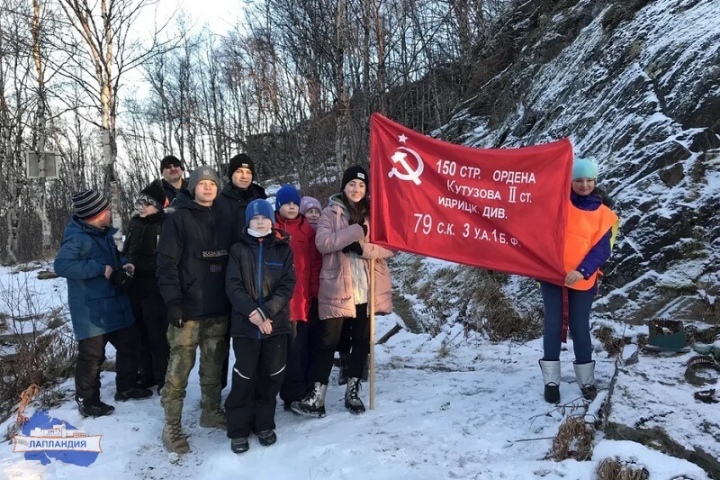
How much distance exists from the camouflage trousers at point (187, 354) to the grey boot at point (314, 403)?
804 millimetres

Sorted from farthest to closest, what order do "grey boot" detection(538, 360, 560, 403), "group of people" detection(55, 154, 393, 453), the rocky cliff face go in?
the rocky cliff face → "grey boot" detection(538, 360, 560, 403) → "group of people" detection(55, 154, 393, 453)

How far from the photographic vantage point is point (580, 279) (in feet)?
13.0

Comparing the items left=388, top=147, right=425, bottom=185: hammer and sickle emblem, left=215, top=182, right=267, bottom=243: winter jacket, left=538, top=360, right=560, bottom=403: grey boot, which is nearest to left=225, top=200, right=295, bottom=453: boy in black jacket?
left=215, top=182, right=267, bottom=243: winter jacket

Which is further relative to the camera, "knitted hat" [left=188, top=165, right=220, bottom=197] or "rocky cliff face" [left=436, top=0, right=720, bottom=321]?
"rocky cliff face" [left=436, top=0, right=720, bottom=321]

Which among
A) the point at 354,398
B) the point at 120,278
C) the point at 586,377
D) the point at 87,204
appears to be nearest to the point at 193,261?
the point at 120,278

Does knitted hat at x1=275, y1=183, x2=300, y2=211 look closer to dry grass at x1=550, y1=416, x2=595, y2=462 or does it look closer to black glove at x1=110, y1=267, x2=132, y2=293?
black glove at x1=110, y1=267, x2=132, y2=293

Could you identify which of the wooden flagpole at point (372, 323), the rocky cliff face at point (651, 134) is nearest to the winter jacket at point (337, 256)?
the wooden flagpole at point (372, 323)

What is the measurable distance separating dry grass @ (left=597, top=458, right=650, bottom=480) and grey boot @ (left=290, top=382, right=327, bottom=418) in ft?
7.42

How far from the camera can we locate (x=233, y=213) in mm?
4309

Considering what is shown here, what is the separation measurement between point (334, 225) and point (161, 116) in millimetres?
37936

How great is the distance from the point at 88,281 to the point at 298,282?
6.29 ft

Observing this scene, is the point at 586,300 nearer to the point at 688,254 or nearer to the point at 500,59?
the point at 688,254

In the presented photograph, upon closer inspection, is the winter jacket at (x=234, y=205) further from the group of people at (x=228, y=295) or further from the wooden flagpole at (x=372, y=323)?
the wooden flagpole at (x=372, y=323)

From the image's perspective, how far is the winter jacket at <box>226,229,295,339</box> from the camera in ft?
12.4
